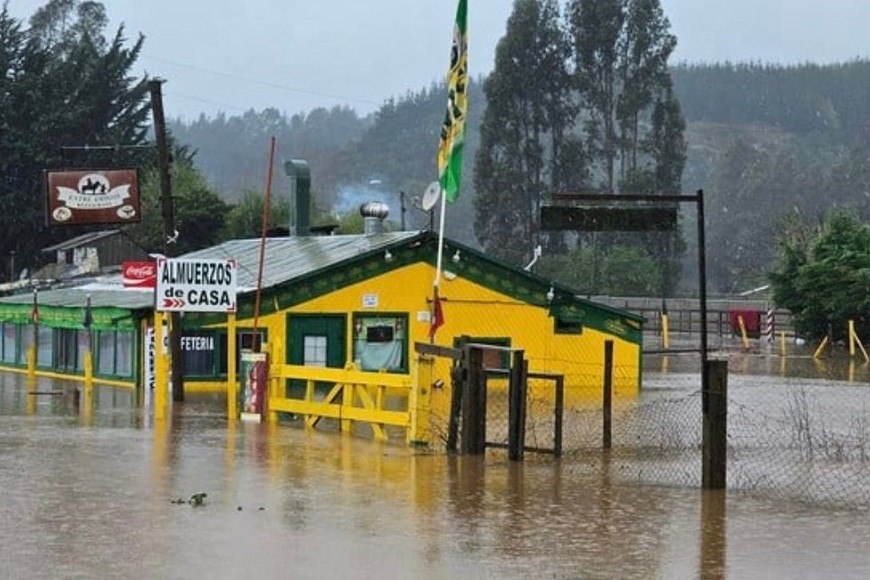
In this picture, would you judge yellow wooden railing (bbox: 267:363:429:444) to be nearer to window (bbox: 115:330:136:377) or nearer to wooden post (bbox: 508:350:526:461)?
wooden post (bbox: 508:350:526:461)

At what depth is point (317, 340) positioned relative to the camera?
37812 millimetres

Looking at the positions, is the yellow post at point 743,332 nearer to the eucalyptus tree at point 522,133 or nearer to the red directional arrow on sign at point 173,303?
the eucalyptus tree at point 522,133

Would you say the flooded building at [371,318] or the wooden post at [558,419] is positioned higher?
the flooded building at [371,318]

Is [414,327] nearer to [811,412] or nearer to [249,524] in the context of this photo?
[811,412]

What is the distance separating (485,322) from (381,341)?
2.65 meters

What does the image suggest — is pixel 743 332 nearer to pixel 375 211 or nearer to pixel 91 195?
pixel 375 211

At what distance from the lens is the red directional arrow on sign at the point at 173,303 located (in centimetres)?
2681

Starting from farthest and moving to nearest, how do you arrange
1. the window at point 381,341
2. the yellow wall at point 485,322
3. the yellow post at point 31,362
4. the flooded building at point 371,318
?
the yellow post at point 31,362 → the window at point 381,341 → the yellow wall at point 485,322 → the flooded building at point 371,318

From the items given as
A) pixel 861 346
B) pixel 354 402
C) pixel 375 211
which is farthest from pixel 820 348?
pixel 354 402

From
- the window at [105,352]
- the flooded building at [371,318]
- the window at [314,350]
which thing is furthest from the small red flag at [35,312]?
the window at [314,350]

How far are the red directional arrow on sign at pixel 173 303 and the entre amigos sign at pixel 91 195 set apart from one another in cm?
815

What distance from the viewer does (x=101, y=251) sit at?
64.6 meters

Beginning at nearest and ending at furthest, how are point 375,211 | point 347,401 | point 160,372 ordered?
point 347,401 < point 160,372 < point 375,211

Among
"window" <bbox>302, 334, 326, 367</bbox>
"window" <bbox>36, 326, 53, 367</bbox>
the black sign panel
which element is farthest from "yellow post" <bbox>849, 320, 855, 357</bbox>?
the black sign panel
